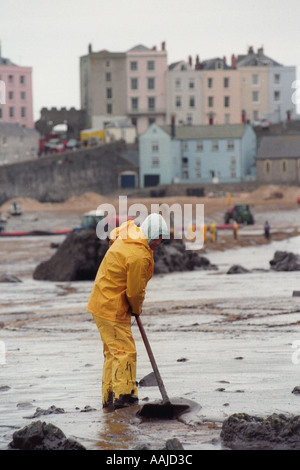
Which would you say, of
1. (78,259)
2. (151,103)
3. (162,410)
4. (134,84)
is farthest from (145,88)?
(162,410)

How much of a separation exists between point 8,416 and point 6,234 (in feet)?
138

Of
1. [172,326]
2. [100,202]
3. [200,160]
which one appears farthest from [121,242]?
[200,160]

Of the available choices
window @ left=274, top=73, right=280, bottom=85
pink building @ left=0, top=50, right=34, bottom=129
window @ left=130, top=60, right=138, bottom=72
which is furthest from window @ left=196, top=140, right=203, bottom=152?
pink building @ left=0, top=50, right=34, bottom=129

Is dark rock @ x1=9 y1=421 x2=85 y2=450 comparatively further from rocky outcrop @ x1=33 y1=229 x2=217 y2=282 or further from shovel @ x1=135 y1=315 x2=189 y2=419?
rocky outcrop @ x1=33 y1=229 x2=217 y2=282

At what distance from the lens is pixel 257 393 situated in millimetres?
8672

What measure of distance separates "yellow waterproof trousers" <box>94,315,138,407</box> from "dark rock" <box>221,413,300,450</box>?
4.70 feet

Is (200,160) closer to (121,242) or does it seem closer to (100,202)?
(100,202)

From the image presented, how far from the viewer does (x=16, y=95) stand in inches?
4267

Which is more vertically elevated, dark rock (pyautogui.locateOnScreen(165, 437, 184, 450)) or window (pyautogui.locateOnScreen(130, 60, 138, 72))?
window (pyautogui.locateOnScreen(130, 60, 138, 72))

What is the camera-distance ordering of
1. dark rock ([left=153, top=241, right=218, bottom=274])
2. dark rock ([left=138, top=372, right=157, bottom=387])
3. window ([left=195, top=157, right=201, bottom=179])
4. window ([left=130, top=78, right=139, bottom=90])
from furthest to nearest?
window ([left=130, top=78, right=139, bottom=90])
window ([left=195, top=157, right=201, bottom=179])
dark rock ([left=153, top=241, right=218, bottom=274])
dark rock ([left=138, top=372, right=157, bottom=387])

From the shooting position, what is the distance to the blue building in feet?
282

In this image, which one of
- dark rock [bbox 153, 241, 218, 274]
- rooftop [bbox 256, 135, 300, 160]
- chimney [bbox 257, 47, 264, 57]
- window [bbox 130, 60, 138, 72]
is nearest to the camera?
dark rock [bbox 153, 241, 218, 274]

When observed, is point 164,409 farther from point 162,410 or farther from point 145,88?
point 145,88

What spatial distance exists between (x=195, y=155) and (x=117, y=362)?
259 feet
